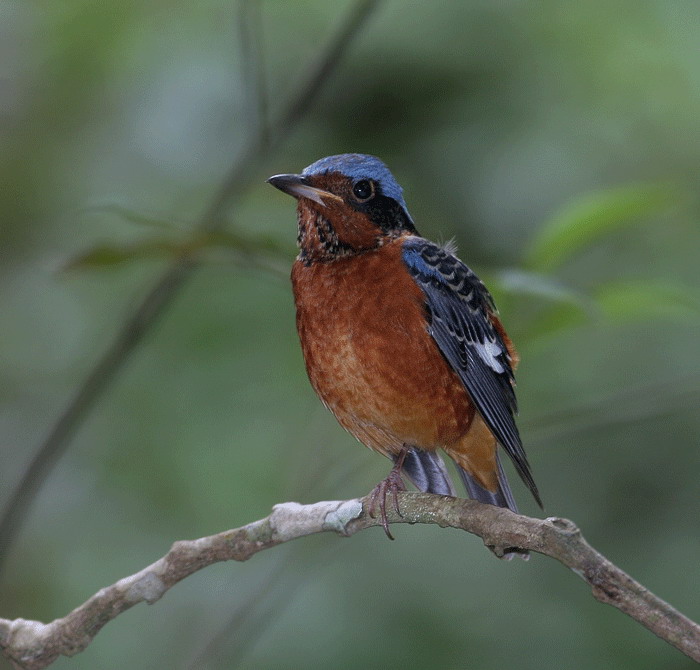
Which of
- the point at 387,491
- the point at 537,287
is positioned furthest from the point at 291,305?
the point at 537,287

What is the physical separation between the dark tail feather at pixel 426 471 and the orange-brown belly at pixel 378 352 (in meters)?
0.25

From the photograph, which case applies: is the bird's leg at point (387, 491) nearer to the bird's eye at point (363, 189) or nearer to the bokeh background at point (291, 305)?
the bird's eye at point (363, 189)

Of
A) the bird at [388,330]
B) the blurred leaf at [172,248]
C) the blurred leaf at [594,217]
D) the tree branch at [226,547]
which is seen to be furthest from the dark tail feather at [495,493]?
the blurred leaf at [172,248]

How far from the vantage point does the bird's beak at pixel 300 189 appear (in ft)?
12.9

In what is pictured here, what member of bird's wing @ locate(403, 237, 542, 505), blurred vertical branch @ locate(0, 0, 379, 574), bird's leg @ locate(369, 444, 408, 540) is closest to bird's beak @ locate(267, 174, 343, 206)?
blurred vertical branch @ locate(0, 0, 379, 574)

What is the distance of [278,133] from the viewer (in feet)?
13.1

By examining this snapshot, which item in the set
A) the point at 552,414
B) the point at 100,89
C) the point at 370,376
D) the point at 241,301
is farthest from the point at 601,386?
the point at 100,89

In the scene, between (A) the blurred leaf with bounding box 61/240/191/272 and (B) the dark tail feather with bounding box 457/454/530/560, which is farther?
(B) the dark tail feather with bounding box 457/454/530/560

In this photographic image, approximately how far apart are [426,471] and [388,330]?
0.76 m

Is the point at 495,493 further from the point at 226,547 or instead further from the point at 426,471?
the point at 226,547

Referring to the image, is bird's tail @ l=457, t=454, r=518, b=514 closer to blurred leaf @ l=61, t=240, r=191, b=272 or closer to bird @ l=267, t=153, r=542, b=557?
bird @ l=267, t=153, r=542, b=557

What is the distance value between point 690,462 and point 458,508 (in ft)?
13.6

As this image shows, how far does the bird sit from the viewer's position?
402 centimetres

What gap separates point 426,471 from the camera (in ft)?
14.6
